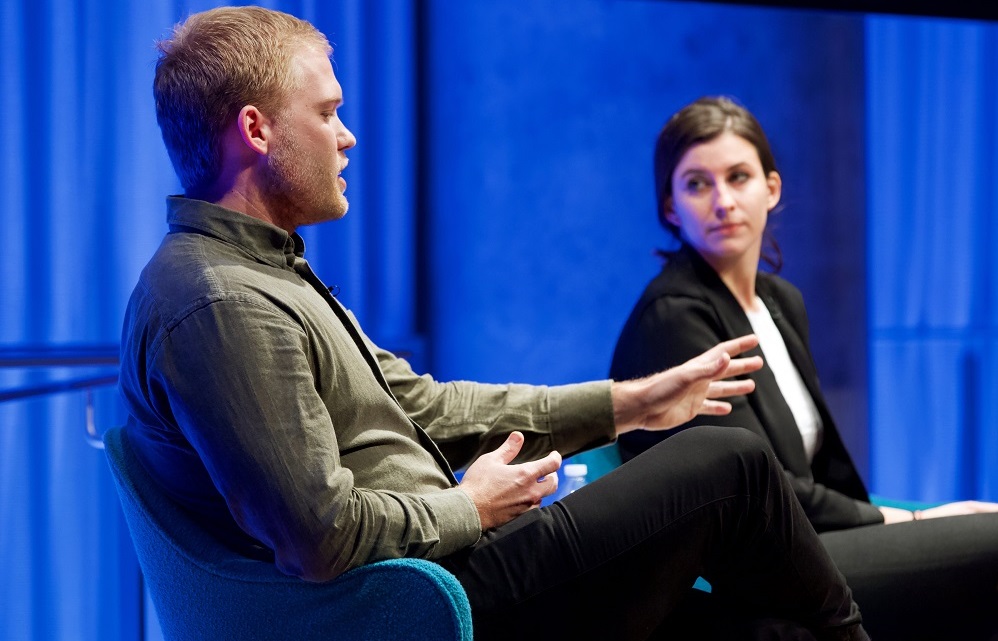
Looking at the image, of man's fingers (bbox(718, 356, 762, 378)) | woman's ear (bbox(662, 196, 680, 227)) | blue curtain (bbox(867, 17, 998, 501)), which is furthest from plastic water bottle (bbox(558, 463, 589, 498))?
blue curtain (bbox(867, 17, 998, 501))

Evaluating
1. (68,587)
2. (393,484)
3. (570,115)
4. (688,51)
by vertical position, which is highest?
(688,51)

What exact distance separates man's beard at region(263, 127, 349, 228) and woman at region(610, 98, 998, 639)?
31.6 inches

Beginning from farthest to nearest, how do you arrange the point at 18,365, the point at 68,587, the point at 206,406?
1. the point at 68,587
2. the point at 18,365
3. the point at 206,406

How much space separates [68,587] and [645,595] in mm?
1864

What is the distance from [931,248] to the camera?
3867mm

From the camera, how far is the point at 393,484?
1.37 m

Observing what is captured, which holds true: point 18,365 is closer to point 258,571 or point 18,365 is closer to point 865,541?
point 258,571

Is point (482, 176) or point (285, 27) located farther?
point (482, 176)

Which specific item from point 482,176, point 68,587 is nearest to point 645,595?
point 68,587

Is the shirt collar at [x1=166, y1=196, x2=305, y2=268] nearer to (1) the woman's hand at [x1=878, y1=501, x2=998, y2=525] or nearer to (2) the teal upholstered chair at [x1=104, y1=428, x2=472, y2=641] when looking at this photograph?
(2) the teal upholstered chair at [x1=104, y1=428, x2=472, y2=641]

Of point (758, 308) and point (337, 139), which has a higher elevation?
point (337, 139)

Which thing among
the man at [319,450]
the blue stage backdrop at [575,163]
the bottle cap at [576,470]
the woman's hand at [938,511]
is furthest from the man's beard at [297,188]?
the blue stage backdrop at [575,163]

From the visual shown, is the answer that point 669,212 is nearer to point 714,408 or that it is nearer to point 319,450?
point 714,408

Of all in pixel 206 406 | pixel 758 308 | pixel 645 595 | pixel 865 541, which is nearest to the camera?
pixel 206 406
